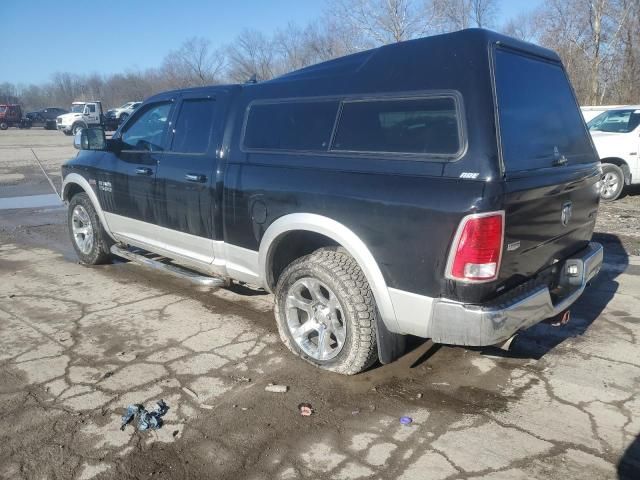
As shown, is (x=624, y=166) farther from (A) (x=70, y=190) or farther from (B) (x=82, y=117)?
(B) (x=82, y=117)

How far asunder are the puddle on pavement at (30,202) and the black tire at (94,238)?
16.7 feet

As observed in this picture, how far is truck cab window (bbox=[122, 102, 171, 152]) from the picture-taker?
4.71 m

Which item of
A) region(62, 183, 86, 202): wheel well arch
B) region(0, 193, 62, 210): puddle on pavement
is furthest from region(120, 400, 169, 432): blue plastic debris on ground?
region(0, 193, 62, 210): puddle on pavement

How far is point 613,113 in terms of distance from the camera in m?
10.4

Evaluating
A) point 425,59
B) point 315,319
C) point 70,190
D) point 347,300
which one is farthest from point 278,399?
point 70,190

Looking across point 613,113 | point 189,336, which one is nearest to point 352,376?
point 189,336

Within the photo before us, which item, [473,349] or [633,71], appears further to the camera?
[633,71]

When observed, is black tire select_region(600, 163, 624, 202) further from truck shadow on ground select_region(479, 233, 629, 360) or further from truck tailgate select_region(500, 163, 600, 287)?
truck tailgate select_region(500, 163, 600, 287)

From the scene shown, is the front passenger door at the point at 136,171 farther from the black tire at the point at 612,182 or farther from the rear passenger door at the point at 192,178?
the black tire at the point at 612,182

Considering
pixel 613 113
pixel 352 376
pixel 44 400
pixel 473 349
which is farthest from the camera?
pixel 613 113

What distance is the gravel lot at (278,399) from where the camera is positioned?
2.61 meters

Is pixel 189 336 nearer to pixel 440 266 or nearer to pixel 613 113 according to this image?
pixel 440 266

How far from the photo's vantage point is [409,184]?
112 inches

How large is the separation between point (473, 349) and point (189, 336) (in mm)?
2196
